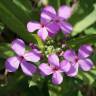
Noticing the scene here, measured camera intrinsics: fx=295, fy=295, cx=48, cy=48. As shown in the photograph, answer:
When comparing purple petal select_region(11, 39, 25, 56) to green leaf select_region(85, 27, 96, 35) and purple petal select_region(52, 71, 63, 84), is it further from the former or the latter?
green leaf select_region(85, 27, 96, 35)

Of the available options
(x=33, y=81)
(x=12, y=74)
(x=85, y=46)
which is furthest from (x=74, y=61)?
(x=12, y=74)

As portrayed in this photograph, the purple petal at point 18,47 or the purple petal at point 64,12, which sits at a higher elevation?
the purple petal at point 64,12

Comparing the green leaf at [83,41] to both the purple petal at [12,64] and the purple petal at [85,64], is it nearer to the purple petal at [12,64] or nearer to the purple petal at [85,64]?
the purple petal at [85,64]

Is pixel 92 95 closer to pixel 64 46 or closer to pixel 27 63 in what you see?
pixel 64 46

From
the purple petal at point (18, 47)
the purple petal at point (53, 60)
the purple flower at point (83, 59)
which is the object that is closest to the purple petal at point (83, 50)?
the purple flower at point (83, 59)

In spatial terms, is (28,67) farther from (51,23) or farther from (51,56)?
(51,23)

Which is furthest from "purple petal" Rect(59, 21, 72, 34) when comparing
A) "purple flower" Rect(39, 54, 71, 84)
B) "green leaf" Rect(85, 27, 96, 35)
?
"green leaf" Rect(85, 27, 96, 35)
